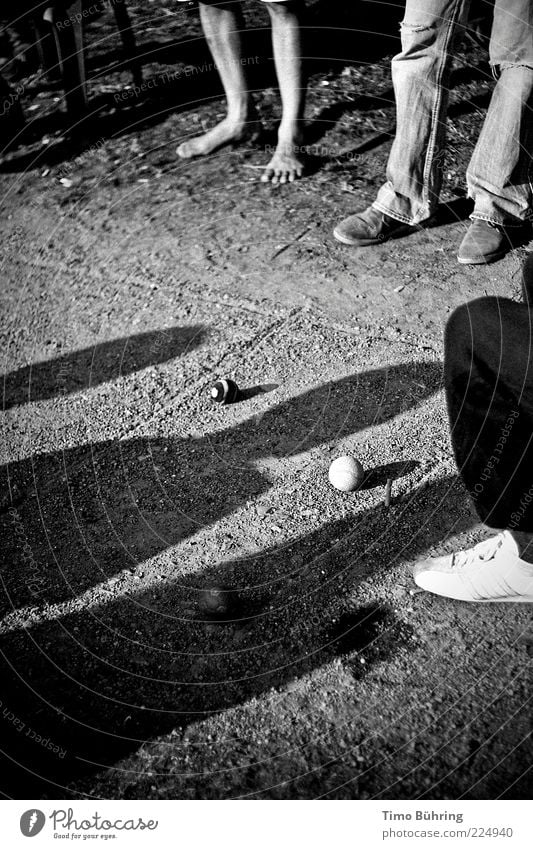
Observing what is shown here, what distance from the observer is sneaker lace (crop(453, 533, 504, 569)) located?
257cm

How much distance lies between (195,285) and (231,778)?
270 centimetres

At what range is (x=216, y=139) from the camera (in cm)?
499

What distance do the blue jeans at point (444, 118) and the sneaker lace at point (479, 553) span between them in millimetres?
2158

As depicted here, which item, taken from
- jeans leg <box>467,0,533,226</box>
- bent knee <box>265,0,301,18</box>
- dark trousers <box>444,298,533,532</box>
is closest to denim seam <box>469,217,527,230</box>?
jeans leg <box>467,0,533,226</box>

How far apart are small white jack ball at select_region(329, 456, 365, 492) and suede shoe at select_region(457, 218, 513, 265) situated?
1588mm

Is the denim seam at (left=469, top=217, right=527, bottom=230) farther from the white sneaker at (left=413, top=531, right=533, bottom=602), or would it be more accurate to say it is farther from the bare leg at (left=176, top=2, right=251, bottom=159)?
the white sneaker at (left=413, top=531, right=533, bottom=602)

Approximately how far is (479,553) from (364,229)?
2.25 metres

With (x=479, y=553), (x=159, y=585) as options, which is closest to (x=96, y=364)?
(x=159, y=585)

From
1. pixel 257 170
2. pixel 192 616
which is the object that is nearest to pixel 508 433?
pixel 192 616

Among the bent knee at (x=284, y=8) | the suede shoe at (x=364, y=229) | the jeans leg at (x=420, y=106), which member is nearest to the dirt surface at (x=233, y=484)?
the suede shoe at (x=364, y=229)

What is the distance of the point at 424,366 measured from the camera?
11.9 feet

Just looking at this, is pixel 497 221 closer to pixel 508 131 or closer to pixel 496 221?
pixel 496 221

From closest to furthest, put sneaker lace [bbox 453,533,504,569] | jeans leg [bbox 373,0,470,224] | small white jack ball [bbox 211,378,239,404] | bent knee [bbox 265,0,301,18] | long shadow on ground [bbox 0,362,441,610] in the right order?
1. sneaker lace [bbox 453,533,504,569]
2. long shadow on ground [bbox 0,362,441,610]
3. small white jack ball [bbox 211,378,239,404]
4. jeans leg [bbox 373,0,470,224]
5. bent knee [bbox 265,0,301,18]
